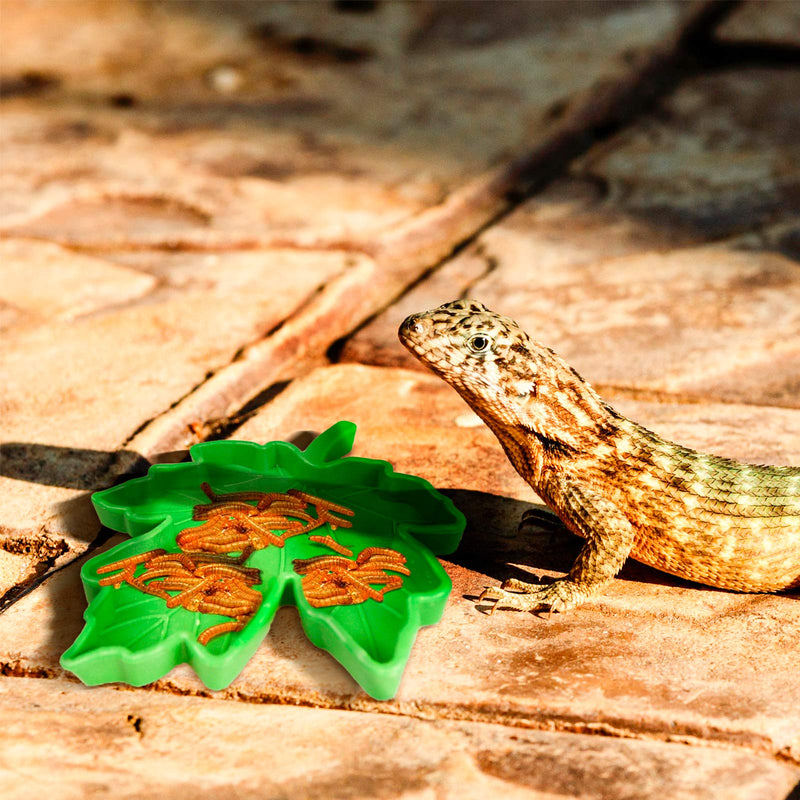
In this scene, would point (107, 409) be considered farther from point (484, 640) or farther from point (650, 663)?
point (650, 663)

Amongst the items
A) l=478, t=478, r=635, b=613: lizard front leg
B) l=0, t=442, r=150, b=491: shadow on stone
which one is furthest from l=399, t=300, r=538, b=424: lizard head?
l=0, t=442, r=150, b=491: shadow on stone

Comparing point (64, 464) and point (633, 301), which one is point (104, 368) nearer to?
point (64, 464)

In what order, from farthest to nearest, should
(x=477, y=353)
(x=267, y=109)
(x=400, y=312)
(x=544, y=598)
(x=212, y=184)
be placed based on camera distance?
(x=267, y=109), (x=212, y=184), (x=400, y=312), (x=477, y=353), (x=544, y=598)

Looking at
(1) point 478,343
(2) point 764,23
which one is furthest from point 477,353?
(2) point 764,23

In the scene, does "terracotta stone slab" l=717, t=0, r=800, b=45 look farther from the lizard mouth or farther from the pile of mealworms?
the pile of mealworms

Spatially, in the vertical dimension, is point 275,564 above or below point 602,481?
below

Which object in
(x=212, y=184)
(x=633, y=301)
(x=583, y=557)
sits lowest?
(x=583, y=557)
